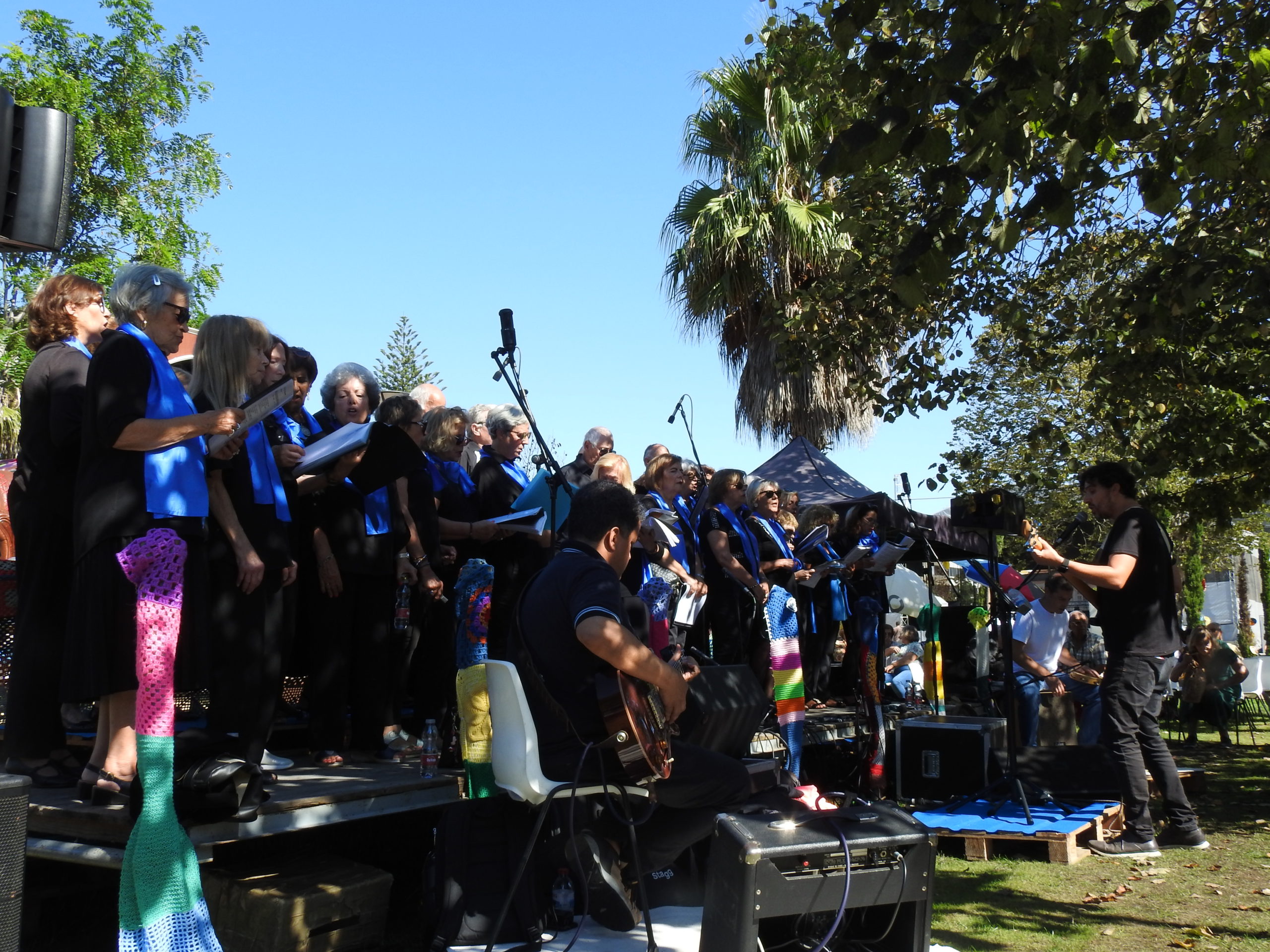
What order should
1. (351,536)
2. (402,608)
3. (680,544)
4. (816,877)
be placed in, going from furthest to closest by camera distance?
(680,544)
(402,608)
(351,536)
(816,877)

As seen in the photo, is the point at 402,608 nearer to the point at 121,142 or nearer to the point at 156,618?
the point at 156,618

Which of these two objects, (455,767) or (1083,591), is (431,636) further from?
(1083,591)

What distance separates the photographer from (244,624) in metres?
4.38

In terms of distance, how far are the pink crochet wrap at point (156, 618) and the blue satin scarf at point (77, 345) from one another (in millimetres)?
967

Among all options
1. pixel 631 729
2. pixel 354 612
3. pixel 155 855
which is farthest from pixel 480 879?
pixel 354 612

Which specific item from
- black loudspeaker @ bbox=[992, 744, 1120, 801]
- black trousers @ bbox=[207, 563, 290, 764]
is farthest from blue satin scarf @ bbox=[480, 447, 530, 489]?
black loudspeaker @ bbox=[992, 744, 1120, 801]

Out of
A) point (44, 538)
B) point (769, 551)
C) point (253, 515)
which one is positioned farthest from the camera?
point (769, 551)

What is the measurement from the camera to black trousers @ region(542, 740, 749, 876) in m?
4.40

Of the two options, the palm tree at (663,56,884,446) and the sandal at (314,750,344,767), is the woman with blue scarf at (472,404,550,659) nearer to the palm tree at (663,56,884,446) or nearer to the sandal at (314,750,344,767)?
the sandal at (314,750,344,767)

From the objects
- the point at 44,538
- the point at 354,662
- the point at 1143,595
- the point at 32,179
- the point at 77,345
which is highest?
the point at 32,179

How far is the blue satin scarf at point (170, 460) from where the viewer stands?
12.7 feet

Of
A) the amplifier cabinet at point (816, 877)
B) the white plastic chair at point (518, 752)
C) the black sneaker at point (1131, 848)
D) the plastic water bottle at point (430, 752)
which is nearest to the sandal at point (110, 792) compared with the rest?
the white plastic chair at point (518, 752)

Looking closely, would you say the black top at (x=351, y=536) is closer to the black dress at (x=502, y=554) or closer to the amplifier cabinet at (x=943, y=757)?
the black dress at (x=502, y=554)

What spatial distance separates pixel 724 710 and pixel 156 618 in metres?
2.71
